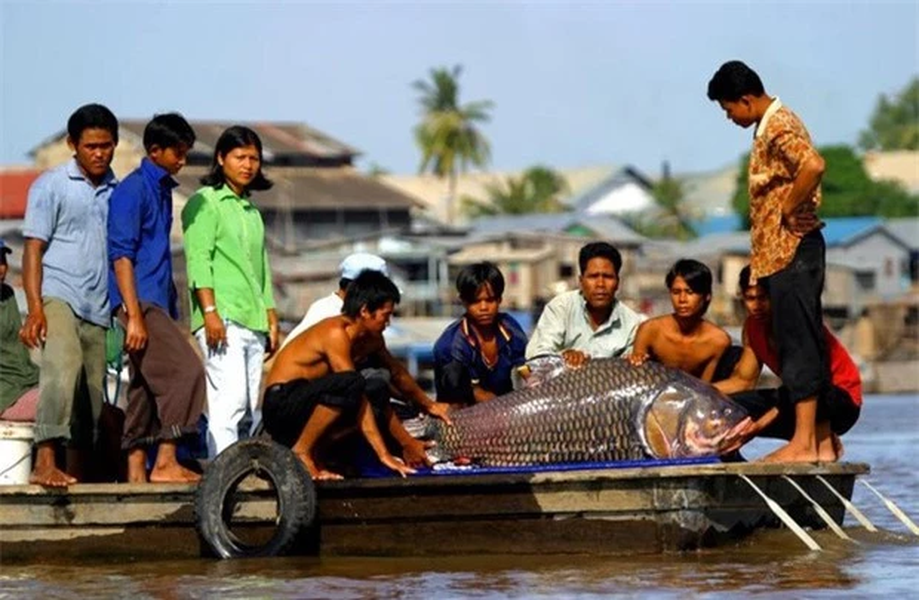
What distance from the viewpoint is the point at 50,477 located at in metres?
9.35

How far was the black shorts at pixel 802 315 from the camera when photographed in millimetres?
9039

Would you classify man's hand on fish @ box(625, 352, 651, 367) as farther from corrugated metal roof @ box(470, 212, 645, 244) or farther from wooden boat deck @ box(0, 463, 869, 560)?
corrugated metal roof @ box(470, 212, 645, 244)

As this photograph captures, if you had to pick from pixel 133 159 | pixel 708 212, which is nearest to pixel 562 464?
pixel 133 159

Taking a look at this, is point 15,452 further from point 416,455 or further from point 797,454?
point 797,454

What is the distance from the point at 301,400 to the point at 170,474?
2.45ft

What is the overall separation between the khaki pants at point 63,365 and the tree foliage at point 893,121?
10546 centimetres

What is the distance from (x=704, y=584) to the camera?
8266 mm

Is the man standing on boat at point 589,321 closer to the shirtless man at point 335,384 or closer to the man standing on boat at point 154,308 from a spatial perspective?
the shirtless man at point 335,384

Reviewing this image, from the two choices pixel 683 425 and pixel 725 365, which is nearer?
pixel 683 425

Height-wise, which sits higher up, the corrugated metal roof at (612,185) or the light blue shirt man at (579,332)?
the corrugated metal roof at (612,185)

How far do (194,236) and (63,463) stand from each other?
3.86 ft

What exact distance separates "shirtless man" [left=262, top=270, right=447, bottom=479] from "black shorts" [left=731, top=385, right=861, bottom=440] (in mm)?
1350

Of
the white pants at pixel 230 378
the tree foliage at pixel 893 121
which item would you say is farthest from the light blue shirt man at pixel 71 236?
the tree foliage at pixel 893 121

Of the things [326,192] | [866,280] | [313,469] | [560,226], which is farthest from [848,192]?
[313,469]
